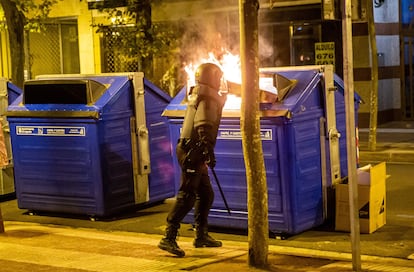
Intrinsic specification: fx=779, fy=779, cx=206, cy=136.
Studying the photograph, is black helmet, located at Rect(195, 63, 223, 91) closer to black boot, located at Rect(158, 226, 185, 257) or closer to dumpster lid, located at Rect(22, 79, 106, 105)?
black boot, located at Rect(158, 226, 185, 257)

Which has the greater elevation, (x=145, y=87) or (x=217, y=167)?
(x=145, y=87)

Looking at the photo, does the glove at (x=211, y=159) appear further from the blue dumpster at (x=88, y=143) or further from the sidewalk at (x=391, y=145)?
the sidewalk at (x=391, y=145)

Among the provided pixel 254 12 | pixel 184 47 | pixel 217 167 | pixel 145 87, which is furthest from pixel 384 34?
pixel 254 12

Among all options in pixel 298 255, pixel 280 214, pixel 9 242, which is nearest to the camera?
pixel 298 255

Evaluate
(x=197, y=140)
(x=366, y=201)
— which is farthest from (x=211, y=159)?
(x=366, y=201)

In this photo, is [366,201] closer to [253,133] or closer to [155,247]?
[253,133]

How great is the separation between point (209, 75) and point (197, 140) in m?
0.61

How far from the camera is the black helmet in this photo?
7180 millimetres

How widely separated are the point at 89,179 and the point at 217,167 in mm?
1770

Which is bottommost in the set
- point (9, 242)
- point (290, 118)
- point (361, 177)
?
point (9, 242)

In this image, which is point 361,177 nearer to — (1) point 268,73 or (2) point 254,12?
(1) point 268,73

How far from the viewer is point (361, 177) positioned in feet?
25.9

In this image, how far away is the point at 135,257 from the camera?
24.1 feet

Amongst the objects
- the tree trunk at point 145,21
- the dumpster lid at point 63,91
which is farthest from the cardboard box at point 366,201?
the tree trunk at point 145,21
